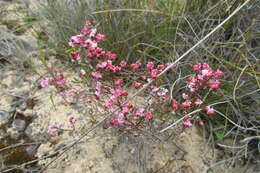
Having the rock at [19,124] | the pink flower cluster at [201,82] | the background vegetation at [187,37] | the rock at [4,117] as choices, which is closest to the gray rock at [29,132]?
the rock at [19,124]

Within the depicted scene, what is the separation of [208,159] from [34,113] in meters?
1.12

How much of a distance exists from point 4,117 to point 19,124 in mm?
119

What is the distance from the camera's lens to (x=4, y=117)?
4.95ft

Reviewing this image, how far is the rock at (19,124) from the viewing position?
1457mm

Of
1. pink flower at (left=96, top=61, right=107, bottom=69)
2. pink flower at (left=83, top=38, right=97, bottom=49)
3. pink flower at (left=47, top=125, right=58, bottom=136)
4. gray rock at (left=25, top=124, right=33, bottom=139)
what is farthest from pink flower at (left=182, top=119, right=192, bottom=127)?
gray rock at (left=25, top=124, right=33, bottom=139)

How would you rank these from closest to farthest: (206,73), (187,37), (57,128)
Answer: (206,73) → (57,128) → (187,37)

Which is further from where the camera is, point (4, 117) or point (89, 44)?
point (4, 117)

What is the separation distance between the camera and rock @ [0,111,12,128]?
1.48 meters

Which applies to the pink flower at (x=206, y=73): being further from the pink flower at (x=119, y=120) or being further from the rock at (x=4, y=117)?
Result: the rock at (x=4, y=117)

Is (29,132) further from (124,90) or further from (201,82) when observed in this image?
(201,82)

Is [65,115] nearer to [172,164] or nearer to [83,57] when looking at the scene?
[83,57]

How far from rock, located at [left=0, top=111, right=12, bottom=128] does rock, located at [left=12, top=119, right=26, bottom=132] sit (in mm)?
50

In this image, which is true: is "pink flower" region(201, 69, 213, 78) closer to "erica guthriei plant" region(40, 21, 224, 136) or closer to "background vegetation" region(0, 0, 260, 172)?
"erica guthriei plant" region(40, 21, 224, 136)

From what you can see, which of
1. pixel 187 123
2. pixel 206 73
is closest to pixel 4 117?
pixel 187 123
